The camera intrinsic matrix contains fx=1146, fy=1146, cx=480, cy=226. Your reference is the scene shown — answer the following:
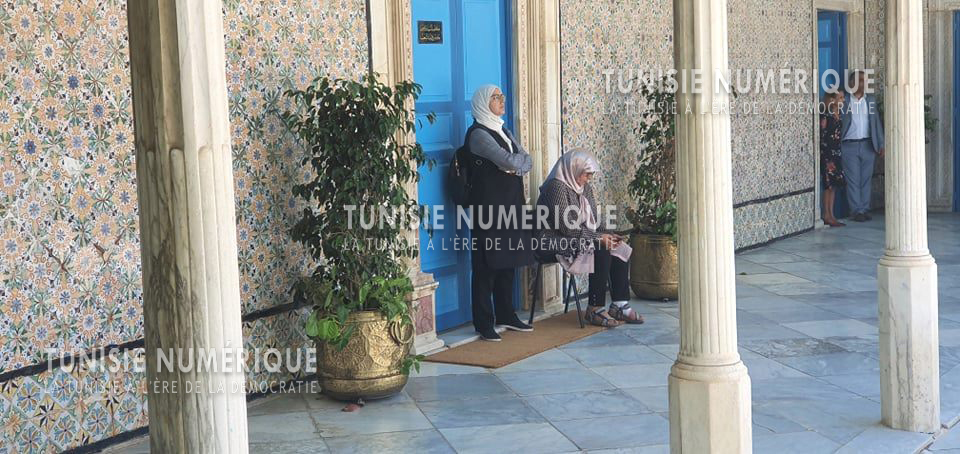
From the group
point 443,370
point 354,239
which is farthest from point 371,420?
point 443,370

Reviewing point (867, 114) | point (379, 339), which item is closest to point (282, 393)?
point (379, 339)

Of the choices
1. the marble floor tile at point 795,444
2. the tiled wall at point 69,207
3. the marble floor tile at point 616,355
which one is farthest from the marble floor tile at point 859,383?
the tiled wall at point 69,207

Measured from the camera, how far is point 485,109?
6793 mm

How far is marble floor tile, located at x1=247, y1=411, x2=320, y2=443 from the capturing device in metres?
5.00

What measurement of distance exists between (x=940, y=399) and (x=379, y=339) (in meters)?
2.72

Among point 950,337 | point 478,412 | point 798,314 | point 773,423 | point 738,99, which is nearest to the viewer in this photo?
point 773,423

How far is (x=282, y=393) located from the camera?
575 cm

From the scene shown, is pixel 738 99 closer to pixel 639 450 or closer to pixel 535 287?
pixel 535 287

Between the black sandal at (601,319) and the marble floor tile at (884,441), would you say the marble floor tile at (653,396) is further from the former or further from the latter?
the black sandal at (601,319)

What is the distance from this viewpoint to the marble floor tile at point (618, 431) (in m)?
4.84

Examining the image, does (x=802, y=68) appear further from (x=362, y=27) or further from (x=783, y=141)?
(x=362, y=27)

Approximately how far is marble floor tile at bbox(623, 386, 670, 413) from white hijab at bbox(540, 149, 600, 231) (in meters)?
1.74

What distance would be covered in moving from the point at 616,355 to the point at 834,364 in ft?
3.86

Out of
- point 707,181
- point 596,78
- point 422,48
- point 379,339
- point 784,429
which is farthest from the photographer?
point 596,78
